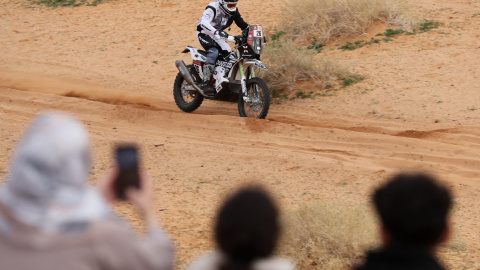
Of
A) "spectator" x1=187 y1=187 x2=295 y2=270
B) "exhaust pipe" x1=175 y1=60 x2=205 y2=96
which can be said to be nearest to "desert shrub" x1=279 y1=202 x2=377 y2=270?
"spectator" x1=187 y1=187 x2=295 y2=270

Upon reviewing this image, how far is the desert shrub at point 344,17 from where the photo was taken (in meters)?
13.4

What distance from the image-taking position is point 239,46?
9.41 meters

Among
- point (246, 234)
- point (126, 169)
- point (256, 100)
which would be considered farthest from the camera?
point (256, 100)

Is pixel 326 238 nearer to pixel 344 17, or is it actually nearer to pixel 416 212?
pixel 416 212

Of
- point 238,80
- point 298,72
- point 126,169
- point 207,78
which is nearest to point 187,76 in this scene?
point 207,78

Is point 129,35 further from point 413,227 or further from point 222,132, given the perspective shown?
point 413,227

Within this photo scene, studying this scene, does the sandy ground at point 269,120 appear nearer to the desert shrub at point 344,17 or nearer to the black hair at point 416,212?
the desert shrub at point 344,17

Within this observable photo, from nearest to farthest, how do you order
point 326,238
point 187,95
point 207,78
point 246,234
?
point 246,234
point 326,238
point 207,78
point 187,95

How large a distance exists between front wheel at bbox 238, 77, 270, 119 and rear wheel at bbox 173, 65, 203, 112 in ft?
3.33

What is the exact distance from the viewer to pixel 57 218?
185cm

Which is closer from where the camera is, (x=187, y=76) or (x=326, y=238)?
(x=326, y=238)

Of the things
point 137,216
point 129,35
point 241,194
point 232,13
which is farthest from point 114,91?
point 241,194

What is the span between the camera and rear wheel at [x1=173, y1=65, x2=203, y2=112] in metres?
10.3

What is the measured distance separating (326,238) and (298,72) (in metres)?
6.80
